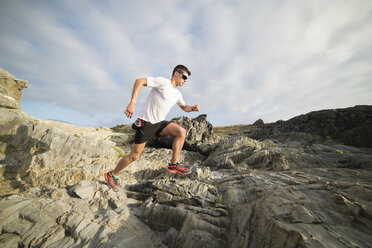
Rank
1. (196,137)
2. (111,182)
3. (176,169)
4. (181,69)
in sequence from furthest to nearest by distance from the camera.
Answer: (196,137) → (176,169) → (181,69) → (111,182)

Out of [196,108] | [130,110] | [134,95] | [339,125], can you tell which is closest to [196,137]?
[196,108]

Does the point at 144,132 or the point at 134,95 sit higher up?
the point at 134,95

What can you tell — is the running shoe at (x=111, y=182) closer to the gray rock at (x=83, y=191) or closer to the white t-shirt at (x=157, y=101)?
the gray rock at (x=83, y=191)

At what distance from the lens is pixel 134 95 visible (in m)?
5.27

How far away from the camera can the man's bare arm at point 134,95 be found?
4988 millimetres

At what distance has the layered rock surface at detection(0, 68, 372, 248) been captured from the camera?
10.5 feet

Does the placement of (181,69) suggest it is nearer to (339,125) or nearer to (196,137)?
(196,137)

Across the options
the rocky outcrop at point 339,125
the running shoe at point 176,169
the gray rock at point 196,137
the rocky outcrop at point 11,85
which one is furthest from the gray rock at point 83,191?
the rocky outcrop at point 11,85

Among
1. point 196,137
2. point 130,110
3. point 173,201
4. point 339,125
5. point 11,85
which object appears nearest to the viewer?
point 130,110

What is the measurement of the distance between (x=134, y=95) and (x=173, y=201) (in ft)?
12.7

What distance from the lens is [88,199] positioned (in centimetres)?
566

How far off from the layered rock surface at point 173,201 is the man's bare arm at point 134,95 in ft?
9.65

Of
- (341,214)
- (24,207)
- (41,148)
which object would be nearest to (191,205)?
(341,214)

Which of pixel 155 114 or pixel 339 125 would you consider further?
pixel 339 125
